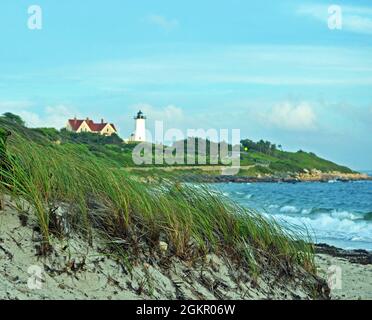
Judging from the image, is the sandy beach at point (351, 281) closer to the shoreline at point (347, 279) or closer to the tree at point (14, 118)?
the shoreline at point (347, 279)

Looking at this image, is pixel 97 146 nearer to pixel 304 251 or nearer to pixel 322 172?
pixel 304 251

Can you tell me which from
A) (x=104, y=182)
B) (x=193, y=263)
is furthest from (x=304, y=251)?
(x=104, y=182)

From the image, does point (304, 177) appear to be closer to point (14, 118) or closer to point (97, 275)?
point (14, 118)

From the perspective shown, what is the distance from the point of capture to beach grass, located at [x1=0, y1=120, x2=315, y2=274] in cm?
743

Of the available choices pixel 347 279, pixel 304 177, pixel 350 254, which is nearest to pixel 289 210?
pixel 350 254

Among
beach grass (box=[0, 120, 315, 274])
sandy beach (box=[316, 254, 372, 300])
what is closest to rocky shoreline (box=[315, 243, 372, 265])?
sandy beach (box=[316, 254, 372, 300])

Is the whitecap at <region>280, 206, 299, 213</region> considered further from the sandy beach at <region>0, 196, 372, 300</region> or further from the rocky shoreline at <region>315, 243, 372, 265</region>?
the sandy beach at <region>0, 196, 372, 300</region>

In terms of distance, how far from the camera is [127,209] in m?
7.67
